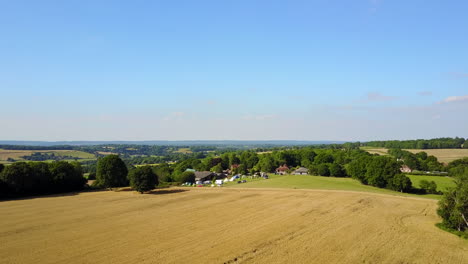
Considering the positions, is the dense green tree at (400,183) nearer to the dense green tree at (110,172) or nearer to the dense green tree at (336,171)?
the dense green tree at (336,171)

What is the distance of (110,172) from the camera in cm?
5847

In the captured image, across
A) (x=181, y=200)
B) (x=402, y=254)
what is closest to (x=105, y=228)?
(x=181, y=200)

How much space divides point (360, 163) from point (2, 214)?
7058cm

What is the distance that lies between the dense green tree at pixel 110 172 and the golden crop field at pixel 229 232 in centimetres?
1379

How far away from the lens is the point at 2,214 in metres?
37.3

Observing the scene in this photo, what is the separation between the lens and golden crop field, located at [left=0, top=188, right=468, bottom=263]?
836 inches

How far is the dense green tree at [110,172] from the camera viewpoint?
5850 cm

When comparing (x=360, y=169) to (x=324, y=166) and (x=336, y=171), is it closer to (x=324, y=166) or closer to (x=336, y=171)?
(x=336, y=171)

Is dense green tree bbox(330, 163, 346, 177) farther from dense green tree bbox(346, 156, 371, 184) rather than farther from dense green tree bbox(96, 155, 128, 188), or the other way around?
dense green tree bbox(96, 155, 128, 188)

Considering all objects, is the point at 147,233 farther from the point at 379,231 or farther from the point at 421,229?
the point at 421,229

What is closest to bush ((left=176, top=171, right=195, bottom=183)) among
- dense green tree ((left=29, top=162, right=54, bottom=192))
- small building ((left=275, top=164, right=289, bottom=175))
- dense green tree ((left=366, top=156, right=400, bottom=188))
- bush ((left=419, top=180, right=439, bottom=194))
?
dense green tree ((left=29, top=162, right=54, bottom=192))

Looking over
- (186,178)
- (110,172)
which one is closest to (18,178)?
(110,172)

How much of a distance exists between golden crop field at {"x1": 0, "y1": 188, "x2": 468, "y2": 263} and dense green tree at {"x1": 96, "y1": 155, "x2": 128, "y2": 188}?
1379 centimetres

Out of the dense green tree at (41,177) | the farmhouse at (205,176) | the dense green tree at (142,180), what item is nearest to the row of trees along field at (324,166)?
the farmhouse at (205,176)
